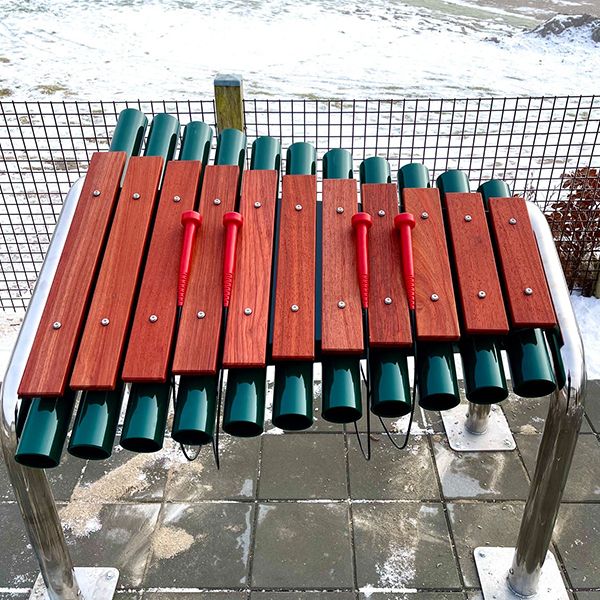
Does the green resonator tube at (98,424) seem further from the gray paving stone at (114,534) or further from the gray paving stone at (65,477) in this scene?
the gray paving stone at (65,477)

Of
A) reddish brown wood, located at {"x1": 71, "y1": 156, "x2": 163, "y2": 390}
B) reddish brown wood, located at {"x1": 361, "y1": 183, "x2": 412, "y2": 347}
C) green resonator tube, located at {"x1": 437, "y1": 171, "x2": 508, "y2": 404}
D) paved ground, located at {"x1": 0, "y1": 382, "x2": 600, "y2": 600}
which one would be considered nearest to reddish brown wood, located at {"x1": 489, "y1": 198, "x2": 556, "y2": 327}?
green resonator tube, located at {"x1": 437, "y1": 171, "x2": 508, "y2": 404}

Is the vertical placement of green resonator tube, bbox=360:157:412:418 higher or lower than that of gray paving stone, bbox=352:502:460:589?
higher

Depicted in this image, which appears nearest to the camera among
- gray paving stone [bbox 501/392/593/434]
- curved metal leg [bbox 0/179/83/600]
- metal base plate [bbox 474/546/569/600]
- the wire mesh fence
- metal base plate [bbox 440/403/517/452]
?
curved metal leg [bbox 0/179/83/600]

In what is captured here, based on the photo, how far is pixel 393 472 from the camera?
314 cm

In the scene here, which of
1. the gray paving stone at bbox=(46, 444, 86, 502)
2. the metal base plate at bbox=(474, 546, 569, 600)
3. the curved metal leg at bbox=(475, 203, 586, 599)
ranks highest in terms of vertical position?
the curved metal leg at bbox=(475, 203, 586, 599)

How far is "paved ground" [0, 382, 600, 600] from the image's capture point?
8.68ft

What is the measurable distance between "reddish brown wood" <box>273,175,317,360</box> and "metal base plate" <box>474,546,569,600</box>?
1.49 m

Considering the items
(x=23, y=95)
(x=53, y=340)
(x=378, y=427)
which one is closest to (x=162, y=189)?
(x=53, y=340)

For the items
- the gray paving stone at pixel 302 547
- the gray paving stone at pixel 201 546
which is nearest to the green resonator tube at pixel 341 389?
the gray paving stone at pixel 302 547

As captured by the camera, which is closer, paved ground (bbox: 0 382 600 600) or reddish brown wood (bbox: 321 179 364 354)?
reddish brown wood (bbox: 321 179 364 354)

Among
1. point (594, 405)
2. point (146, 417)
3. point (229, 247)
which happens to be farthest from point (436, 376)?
point (594, 405)

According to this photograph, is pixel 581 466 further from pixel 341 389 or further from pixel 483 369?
pixel 341 389

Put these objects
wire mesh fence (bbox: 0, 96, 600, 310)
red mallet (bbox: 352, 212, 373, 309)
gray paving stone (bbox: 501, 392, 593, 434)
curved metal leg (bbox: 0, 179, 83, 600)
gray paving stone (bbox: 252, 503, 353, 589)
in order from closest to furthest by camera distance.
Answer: curved metal leg (bbox: 0, 179, 83, 600) < red mallet (bbox: 352, 212, 373, 309) < gray paving stone (bbox: 252, 503, 353, 589) < gray paving stone (bbox: 501, 392, 593, 434) < wire mesh fence (bbox: 0, 96, 600, 310)

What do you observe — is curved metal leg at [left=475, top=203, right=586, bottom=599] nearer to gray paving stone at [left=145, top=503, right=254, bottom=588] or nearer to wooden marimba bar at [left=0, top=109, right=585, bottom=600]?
wooden marimba bar at [left=0, top=109, right=585, bottom=600]
